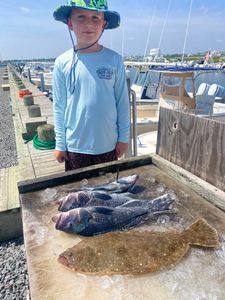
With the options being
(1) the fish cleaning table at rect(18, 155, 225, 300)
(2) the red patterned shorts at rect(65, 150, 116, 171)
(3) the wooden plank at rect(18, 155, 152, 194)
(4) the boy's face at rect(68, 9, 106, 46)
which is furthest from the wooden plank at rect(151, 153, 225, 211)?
(4) the boy's face at rect(68, 9, 106, 46)

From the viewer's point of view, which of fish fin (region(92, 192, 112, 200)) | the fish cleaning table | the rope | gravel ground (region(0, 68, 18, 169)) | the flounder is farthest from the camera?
gravel ground (region(0, 68, 18, 169))

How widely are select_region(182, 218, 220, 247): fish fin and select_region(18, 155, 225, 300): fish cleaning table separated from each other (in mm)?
37

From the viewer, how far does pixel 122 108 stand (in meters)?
2.95

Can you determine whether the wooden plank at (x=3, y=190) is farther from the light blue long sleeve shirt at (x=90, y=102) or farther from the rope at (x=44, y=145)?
the light blue long sleeve shirt at (x=90, y=102)

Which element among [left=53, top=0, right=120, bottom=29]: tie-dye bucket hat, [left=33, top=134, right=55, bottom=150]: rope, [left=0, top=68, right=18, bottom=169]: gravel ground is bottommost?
[left=0, top=68, right=18, bottom=169]: gravel ground

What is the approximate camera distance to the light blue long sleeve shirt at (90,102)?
2.73 m

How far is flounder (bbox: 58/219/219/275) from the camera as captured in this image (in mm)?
1515

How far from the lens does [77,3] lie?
2.48 m

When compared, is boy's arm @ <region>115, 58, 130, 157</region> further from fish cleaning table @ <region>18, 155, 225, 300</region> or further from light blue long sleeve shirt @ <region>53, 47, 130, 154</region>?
fish cleaning table @ <region>18, 155, 225, 300</region>

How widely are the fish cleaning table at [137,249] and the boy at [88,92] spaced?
1.08 ft

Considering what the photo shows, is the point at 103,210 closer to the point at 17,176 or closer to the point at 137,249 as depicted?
the point at 137,249

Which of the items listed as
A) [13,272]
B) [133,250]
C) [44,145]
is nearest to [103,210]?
[133,250]

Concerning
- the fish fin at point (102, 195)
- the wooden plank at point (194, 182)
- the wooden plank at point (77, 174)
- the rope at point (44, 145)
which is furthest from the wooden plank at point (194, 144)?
the rope at point (44, 145)

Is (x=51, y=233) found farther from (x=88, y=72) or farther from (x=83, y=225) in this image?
(x=88, y=72)
